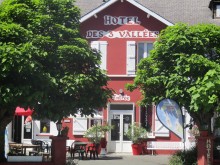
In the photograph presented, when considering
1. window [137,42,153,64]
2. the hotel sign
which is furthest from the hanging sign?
the hotel sign

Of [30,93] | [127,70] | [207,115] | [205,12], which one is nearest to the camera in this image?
[30,93]

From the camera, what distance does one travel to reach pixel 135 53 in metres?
28.8

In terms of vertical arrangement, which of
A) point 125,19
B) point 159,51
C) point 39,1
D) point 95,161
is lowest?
point 95,161

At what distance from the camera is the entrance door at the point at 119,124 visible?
28.5 metres

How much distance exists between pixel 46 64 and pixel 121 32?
12723mm

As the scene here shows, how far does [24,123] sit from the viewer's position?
97.0 feet

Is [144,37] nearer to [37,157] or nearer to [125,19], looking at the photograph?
[125,19]

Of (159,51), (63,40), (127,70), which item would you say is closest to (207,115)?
(159,51)

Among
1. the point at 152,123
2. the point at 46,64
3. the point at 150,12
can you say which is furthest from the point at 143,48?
the point at 46,64

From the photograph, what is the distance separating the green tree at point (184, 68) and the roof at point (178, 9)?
10.5m

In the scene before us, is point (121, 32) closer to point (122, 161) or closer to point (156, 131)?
point (156, 131)

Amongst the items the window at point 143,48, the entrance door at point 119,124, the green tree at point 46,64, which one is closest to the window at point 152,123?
the entrance door at point 119,124

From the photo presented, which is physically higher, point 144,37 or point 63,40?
point 144,37

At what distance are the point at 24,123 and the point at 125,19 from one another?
26.1 ft
